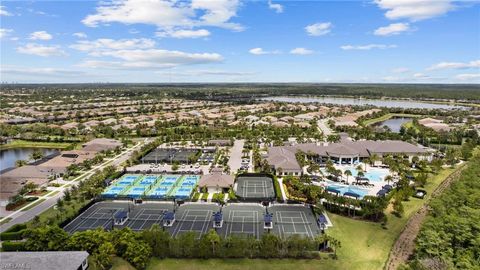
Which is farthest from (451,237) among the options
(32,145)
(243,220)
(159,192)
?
(32,145)

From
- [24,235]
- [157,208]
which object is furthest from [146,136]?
[24,235]

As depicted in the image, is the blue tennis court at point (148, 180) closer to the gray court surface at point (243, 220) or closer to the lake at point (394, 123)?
the gray court surface at point (243, 220)

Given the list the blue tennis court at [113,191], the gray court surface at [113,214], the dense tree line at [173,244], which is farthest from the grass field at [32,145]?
the dense tree line at [173,244]

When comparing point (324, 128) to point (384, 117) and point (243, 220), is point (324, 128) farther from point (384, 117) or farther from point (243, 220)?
point (243, 220)

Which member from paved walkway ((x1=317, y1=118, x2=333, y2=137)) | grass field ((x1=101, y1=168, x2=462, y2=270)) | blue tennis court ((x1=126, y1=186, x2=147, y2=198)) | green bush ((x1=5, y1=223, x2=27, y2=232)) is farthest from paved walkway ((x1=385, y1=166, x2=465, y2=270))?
paved walkway ((x1=317, y1=118, x2=333, y2=137))

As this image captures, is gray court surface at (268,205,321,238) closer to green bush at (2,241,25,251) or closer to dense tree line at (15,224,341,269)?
dense tree line at (15,224,341,269)

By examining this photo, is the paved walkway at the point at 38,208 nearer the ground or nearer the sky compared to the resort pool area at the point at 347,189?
nearer the ground
